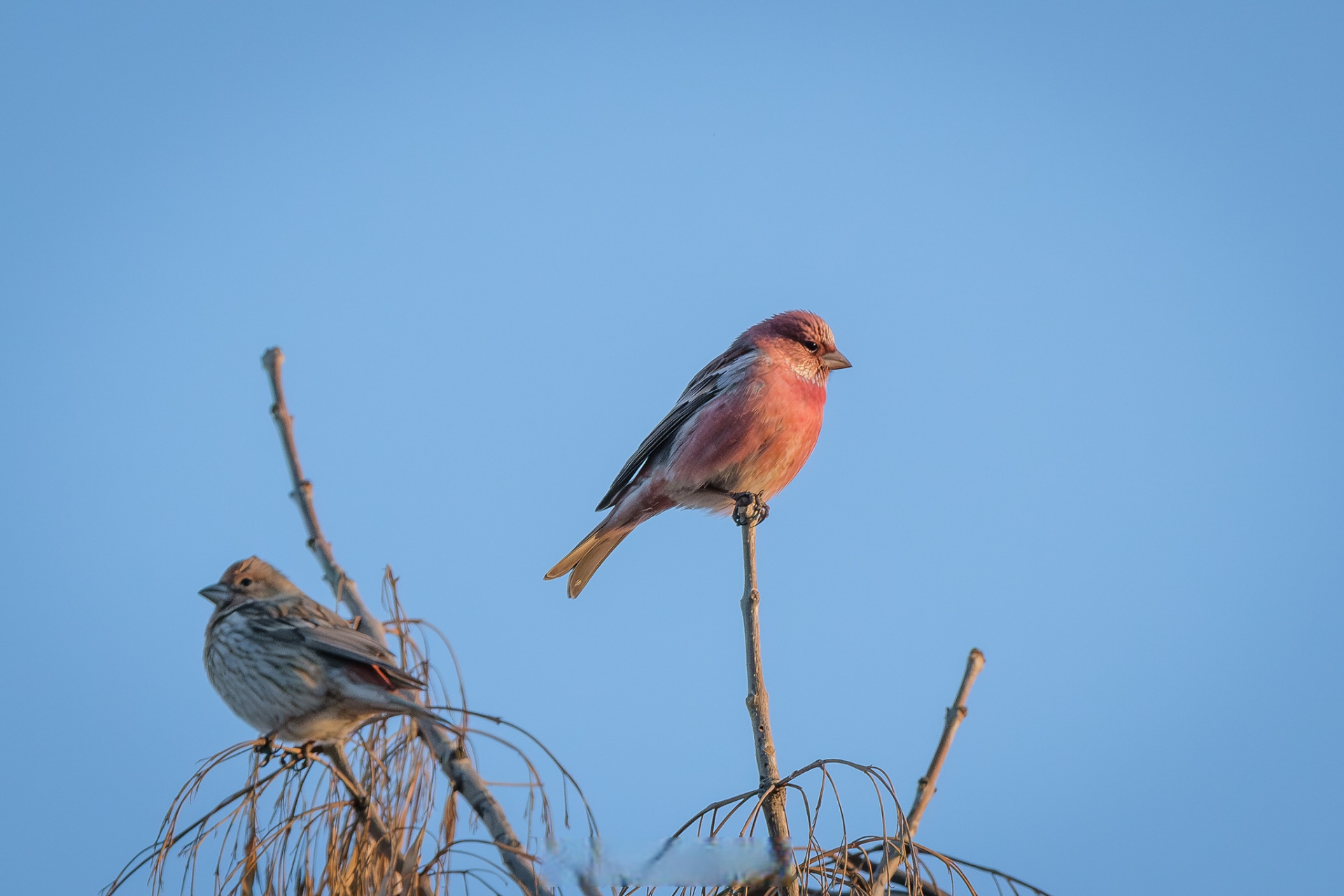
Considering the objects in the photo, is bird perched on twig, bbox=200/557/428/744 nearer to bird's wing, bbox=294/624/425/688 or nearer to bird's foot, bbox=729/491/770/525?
bird's wing, bbox=294/624/425/688

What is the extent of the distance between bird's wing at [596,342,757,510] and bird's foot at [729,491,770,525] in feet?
1.95

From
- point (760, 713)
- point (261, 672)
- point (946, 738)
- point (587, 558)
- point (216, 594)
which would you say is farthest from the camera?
point (587, 558)

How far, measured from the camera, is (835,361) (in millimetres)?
6871

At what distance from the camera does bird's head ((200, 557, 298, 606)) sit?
563 centimetres

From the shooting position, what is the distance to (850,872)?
3.08 meters

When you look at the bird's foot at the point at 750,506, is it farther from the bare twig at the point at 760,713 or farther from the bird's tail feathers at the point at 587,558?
the bare twig at the point at 760,713

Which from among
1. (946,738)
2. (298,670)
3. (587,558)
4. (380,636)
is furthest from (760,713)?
(587,558)

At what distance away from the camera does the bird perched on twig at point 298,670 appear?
4656 millimetres

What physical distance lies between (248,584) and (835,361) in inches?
146

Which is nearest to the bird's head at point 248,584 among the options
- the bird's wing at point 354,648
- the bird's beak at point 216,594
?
the bird's beak at point 216,594

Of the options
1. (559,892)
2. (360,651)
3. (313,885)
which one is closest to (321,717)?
(360,651)

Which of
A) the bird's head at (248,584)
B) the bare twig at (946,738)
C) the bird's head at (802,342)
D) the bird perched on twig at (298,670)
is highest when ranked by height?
the bird's head at (802,342)

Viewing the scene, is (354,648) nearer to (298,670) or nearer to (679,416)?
(298,670)

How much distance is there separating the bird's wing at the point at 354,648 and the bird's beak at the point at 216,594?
78 cm
